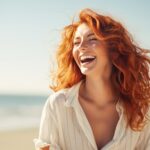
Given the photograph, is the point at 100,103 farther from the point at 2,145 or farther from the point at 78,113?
the point at 2,145

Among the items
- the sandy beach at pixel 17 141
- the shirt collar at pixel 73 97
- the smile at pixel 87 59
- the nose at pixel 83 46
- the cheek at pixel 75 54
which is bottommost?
the sandy beach at pixel 17 141

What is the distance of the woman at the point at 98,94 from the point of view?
3750 millimetres

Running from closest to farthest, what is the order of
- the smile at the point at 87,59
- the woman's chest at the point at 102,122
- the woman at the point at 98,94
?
the smile at the point at 87,59, the woman at the point at 98,94, the woman's chest at the point at 102,122

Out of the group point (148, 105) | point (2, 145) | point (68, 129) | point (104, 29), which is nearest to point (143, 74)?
point (148, 105)

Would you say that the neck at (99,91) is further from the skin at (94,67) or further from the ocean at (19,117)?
the ocean at (19,117)

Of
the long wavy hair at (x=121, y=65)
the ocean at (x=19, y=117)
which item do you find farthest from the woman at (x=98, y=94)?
the ocean at (x=19, y=117)

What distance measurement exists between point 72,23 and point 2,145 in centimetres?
560

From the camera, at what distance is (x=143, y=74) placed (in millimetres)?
3984

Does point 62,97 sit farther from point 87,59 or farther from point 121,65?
point 121,65

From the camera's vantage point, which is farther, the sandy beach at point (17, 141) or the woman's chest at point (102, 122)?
the sandy beach at point (17, 141)

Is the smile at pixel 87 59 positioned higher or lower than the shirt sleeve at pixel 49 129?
higher

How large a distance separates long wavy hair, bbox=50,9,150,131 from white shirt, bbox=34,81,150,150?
0.40ft

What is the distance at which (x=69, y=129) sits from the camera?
3834 mm

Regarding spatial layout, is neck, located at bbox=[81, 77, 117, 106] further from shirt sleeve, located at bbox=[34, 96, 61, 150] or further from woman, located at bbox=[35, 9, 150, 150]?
shirt sleeve, located at bbox=[34, 96, 61, 150]
